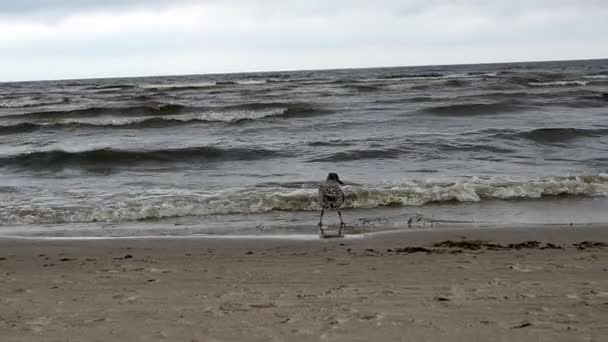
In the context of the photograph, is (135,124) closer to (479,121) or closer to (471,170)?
(479,121)

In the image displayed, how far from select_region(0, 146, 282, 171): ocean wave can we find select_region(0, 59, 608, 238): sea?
46 millimetres

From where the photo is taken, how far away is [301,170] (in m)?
12.1

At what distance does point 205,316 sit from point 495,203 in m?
5.99

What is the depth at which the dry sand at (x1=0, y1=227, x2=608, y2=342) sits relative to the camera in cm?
373

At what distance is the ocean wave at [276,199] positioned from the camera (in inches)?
342

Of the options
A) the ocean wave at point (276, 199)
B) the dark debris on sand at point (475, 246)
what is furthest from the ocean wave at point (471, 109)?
the dark debris on sand at point (475, 246)

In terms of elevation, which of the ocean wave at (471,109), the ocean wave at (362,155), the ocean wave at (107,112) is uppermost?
the ocean wave at (107,112)

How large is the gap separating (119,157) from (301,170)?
16.0 ft

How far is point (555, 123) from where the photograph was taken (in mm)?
19109

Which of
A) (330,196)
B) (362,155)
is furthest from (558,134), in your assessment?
(330,196)

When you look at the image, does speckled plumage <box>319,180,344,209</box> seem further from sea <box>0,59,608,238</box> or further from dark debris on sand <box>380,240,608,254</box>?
dark debris on sand <box>380,240,608,254</box>

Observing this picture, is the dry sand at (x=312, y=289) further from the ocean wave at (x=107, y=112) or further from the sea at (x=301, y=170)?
the ocean wave at (x=107, y=112)

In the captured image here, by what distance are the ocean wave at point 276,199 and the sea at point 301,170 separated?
3 cm

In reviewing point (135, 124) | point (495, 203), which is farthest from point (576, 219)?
point (135, 124)
